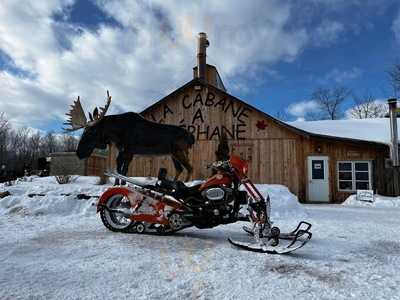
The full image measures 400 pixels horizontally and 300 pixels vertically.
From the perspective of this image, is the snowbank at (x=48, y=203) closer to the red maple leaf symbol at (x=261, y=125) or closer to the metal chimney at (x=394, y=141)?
the red maple leaf symbol at (x=261, y=125)

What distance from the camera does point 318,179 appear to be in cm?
1356

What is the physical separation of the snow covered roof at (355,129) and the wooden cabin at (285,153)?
23.0 inches

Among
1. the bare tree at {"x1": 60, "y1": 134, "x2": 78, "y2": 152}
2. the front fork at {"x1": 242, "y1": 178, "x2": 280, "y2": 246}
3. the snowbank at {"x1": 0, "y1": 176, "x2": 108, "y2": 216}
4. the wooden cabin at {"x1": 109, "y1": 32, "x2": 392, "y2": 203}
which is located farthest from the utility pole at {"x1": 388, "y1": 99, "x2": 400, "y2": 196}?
the bare tree at {"x1": 60, "y1": 134, "x2": 78, "y2": 152}

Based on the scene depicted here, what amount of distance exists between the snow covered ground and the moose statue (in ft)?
9.68

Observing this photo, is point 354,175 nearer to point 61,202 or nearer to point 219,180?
point 219,180

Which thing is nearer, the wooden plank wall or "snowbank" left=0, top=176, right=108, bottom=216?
"snowbank" left=0, top=176, right=108, bottom=216

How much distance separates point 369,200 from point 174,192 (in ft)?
31.3

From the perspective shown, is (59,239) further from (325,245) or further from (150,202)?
(325,245)

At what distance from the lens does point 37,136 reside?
6019 centimetres

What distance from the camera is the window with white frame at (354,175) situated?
43.9ft

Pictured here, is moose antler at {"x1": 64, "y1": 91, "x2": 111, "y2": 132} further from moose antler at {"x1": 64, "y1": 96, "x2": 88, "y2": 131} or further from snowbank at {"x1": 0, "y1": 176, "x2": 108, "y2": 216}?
snowbank at {"x1": 0, "y1": 176, "x2": 108, "y2": 216}

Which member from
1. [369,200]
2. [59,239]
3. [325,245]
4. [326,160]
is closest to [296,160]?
[326,160]

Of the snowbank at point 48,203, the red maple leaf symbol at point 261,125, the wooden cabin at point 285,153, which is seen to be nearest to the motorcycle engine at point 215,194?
the snowbank at point 48,203

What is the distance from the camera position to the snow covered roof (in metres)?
13.8
